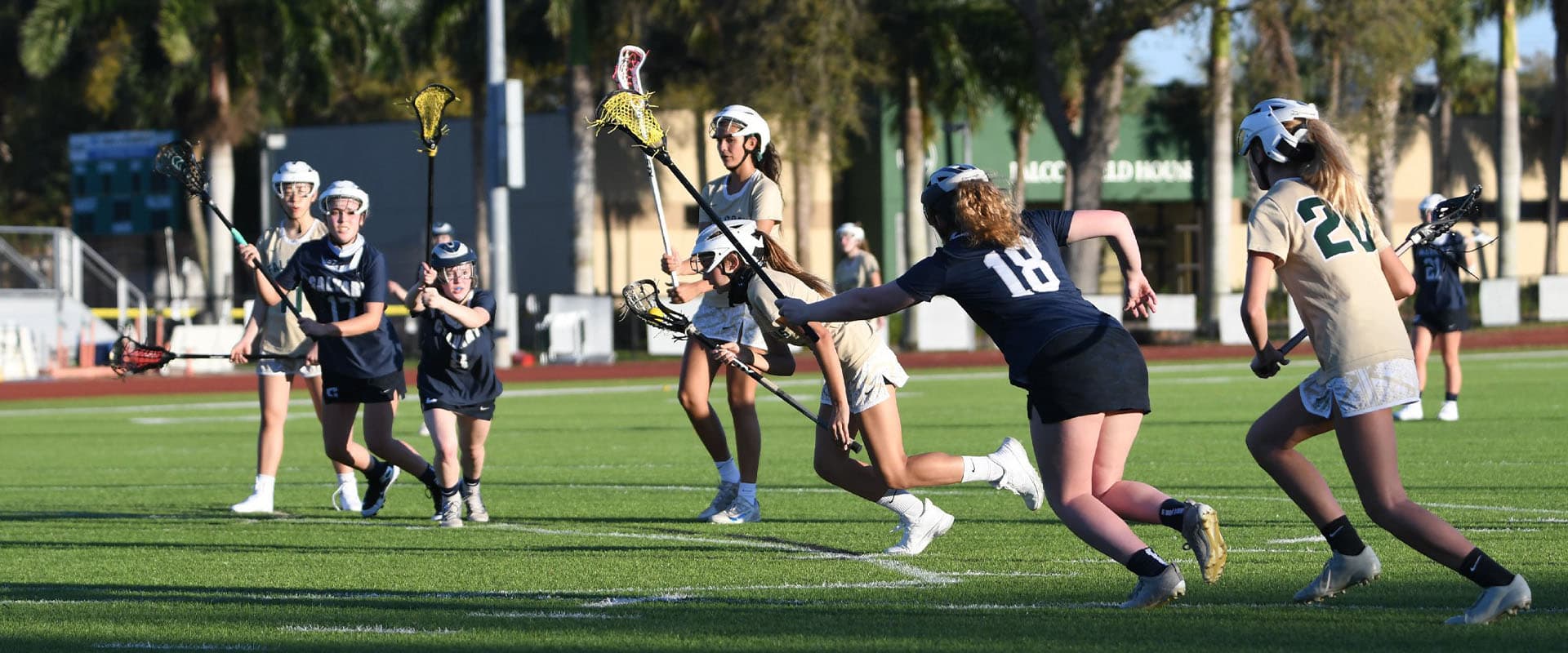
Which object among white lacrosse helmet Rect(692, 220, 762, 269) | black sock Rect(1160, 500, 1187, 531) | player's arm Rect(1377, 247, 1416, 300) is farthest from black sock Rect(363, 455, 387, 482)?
player's arm Rect(1377, 247, 1416, 300)

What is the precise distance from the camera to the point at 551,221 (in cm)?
4900

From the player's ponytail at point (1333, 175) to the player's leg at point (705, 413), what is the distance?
4722 millimetres

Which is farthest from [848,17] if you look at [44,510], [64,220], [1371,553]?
[64,220]

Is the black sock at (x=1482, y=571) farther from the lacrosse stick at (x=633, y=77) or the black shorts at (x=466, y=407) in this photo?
the black shorts at (x=466, y=407)

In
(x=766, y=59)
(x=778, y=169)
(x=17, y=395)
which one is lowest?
(x=17, y=395)

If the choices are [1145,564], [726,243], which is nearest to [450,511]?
[726,243]

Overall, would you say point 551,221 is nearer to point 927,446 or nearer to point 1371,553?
point 927,446

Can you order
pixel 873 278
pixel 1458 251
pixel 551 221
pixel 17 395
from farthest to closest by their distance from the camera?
pixel 551 221
pixel 17 395
pixel 873 278
pixel 1458 251

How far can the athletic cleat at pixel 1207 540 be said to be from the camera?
7242 millimetres

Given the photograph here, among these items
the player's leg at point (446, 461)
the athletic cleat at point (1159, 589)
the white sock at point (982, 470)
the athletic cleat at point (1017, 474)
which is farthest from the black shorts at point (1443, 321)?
the athletic cleat at point (1159, 589)

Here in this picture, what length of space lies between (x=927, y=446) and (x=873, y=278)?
5877mm

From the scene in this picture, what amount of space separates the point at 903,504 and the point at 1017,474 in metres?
0.65

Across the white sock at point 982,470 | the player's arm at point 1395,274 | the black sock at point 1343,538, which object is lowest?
the black sock at point 1343,538

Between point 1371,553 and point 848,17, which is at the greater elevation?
point 848,17
